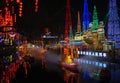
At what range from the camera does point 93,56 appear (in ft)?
184

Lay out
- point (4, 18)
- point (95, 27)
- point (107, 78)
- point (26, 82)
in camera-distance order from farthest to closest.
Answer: point (95, 27) < point (4, 18) < point (107, 78) < point (26, 82)

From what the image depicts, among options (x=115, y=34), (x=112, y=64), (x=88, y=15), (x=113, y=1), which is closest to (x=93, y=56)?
(x=112, y=64)

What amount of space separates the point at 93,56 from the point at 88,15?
3448 cm

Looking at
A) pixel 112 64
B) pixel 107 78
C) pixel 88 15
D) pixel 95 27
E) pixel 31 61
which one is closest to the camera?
pixel 107 78

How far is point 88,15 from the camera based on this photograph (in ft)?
291

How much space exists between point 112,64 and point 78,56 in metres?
18.4

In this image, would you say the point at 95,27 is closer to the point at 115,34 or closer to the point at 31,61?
the point at 115,34

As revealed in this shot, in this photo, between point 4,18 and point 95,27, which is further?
point 95,27

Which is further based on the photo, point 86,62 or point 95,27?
point 95,27

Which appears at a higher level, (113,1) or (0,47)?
(113,1)

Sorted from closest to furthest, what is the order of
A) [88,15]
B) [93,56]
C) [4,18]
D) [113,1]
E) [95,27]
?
[4,18], [93,56], [113,1], [95,27], [88,15]

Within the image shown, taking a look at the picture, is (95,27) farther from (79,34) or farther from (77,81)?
(77,81)

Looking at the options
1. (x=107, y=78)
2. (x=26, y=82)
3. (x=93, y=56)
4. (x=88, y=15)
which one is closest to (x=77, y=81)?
(x=107, y=78)

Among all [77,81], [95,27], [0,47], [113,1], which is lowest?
[77,81]
